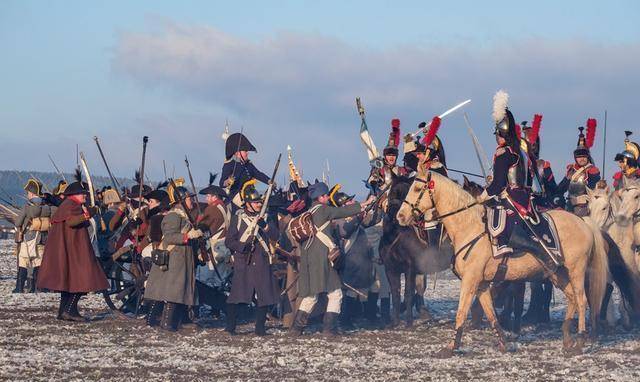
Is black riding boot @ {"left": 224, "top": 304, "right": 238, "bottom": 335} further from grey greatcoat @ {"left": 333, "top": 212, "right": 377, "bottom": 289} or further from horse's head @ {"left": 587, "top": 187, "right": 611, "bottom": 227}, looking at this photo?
horse's head @ {"left": 587, "top": 187, "right": 611, "bottom": 227}

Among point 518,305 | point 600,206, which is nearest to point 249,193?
point 518,305

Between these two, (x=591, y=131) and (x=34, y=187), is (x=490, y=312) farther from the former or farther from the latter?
(x=34, y=187)

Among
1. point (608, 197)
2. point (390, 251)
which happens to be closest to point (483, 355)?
point (390, 251)

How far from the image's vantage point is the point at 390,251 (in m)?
16.2

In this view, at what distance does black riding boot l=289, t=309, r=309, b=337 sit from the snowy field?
0.59 ft

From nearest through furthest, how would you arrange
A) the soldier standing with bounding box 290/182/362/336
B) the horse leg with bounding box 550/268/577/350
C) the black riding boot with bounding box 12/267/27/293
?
the horse leg with bounding box 550/268/577/350
the soldier standing with bounding box 290/182/362/336
the black riding boot with bounding box 12/267/27/293

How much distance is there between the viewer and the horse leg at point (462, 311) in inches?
526

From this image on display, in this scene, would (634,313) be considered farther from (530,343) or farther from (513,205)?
(513,205)

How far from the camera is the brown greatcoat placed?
52.0 ft

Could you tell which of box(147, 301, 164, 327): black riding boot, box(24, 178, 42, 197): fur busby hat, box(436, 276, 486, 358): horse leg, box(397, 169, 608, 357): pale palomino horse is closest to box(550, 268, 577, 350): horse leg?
box(397, 169, 608, 357): pale palomino horse

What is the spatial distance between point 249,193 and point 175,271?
5.01 ft

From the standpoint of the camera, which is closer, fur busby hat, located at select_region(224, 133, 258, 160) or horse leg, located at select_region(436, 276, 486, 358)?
horse leg, located at select_region(436, 276, 486, 358)

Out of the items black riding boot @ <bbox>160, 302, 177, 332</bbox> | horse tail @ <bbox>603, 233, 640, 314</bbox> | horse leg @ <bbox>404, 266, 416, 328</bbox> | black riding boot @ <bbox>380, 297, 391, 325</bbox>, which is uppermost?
horse tail @ <bbox>603, 233, 640, 314</bbox>

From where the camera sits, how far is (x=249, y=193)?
49.1 ft
